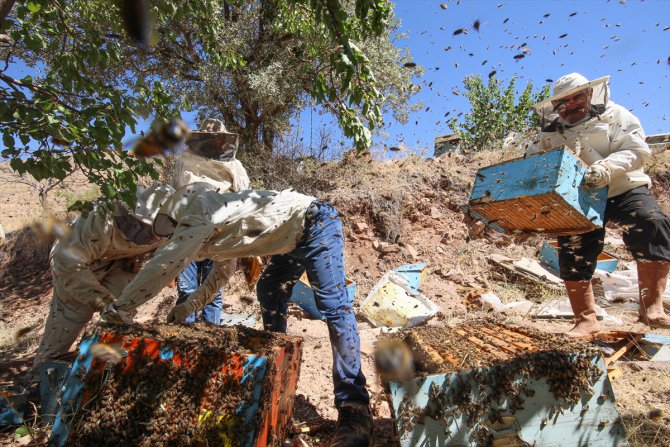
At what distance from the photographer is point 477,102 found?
22578 millimetres

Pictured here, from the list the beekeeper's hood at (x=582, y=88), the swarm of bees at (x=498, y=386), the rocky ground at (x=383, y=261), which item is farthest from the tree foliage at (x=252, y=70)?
the swarm of bees at (x=498, y=386)

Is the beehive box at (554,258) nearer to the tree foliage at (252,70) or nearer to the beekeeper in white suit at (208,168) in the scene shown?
the tree foliage at (252,70)

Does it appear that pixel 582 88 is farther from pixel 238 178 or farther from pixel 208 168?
pixel 208 168

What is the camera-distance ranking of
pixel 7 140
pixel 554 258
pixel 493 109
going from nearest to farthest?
1. pixel 7 140
2. pixel 554 258
3. pixel 493 109

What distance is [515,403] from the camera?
1930mm

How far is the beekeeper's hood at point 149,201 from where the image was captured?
2840 mm

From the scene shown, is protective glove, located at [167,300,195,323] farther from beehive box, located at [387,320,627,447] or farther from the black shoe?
beehive box, located at [387,320,627,447]

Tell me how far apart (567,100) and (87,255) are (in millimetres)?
4175

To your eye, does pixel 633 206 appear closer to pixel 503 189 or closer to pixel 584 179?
pixel 584 179

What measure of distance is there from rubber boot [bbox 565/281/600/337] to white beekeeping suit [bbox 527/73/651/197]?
914 mm

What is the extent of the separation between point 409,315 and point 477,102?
20.7 meters

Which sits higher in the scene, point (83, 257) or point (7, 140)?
point (7, 140)

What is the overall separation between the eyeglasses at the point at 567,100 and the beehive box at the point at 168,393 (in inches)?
128

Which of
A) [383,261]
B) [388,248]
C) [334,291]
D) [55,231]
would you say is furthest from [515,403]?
[388,248]
